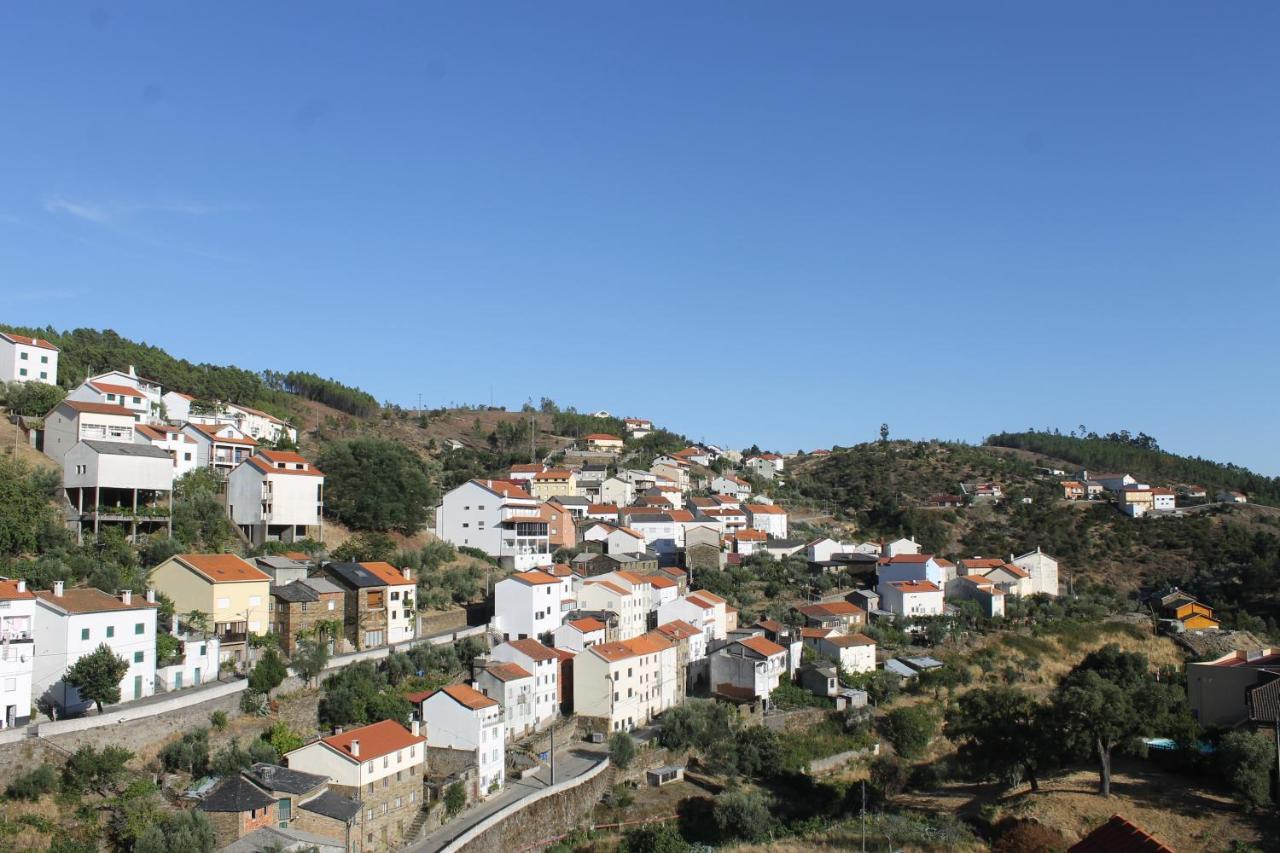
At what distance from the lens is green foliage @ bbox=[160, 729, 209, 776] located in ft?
84.2

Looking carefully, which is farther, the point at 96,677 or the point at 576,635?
the point at 576,635

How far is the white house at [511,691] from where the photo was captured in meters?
34.3

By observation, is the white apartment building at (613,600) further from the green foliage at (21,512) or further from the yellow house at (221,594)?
the green foliage at (21,512)

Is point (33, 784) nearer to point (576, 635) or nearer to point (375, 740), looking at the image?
point (375, 740)

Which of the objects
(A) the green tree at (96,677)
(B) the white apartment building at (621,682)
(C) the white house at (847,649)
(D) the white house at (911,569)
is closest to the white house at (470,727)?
(B) the white apartment building at (621,682)

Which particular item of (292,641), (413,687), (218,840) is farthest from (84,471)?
(218,840)

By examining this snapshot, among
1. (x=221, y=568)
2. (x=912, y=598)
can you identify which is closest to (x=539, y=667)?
(x=221, y=568)

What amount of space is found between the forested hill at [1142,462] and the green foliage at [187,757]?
113 meters

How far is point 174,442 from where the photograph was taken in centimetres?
4488

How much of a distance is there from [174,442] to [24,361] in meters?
9.44

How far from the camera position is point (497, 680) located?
34219 millimetres

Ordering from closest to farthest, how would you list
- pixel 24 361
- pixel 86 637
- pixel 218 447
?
pixel 86 637 → pixel 218 447 → pixel 24 361

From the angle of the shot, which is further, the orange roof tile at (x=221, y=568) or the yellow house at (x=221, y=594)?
the orange roof tile at (x=221, y=568)

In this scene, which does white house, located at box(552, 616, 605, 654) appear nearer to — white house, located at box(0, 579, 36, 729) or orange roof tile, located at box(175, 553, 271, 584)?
orange roof tile, located at box(175, 553, 271, 584)
